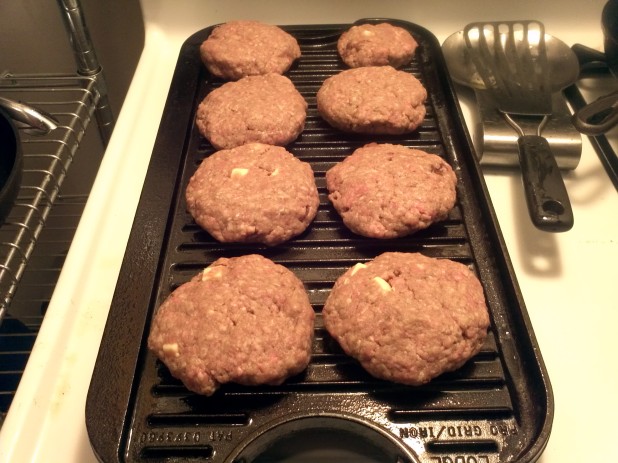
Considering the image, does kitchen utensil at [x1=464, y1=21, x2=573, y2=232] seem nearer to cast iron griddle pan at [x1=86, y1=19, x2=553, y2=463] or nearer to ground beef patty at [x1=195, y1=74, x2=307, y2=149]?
cast iron griddle pan at [x1=86, y1=19, x2=553, y2=463]

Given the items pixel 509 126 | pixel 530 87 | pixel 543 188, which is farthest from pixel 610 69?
pixel 543 188

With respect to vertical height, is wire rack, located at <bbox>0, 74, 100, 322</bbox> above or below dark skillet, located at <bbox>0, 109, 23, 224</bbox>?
below

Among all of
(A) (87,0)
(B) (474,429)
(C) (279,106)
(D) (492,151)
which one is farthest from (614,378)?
(A) (87,0)

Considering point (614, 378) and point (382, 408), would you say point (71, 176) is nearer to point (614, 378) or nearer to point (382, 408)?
point (382, 408)

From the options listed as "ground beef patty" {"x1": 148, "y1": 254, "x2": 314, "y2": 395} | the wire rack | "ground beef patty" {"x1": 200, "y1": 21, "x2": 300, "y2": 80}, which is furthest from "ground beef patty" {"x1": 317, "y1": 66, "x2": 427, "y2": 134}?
the wire rack

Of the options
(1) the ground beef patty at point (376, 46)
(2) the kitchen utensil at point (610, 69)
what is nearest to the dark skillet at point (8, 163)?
(1) the ground beef patty at point (376, 46)

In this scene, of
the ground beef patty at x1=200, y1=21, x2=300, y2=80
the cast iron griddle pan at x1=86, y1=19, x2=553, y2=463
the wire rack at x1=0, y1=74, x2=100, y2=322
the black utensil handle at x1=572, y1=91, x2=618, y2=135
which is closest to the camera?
the cast iron griddle pan at x1=86, y1=19, x2=553, y2=463
